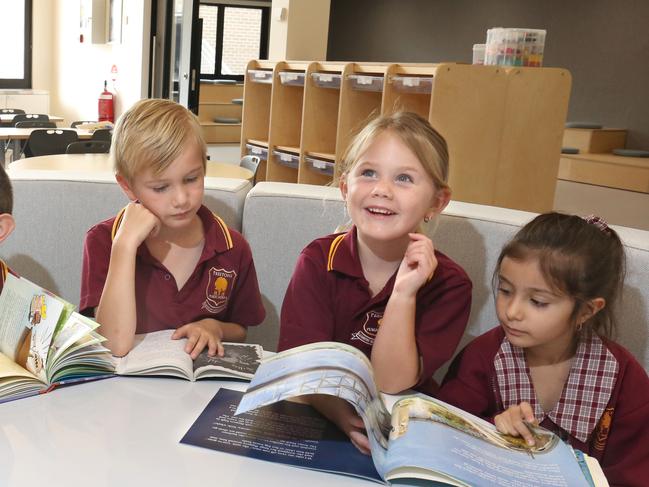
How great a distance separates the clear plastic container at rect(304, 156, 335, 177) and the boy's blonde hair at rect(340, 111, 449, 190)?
2.89m

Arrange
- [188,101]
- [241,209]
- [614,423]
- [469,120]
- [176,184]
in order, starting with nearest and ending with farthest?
1. [614,423]
2. [176,184]
3. [241,209]
4. [469,120]
5. [188,101]

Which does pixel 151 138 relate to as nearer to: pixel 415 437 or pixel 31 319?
pixel 31 319

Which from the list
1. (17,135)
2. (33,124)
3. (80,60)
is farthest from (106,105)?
(17,135)

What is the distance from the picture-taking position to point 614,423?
1.28 metres

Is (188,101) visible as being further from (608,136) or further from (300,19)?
Answer: (608,136)

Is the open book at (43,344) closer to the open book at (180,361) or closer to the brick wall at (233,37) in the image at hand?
the open book at (180,361)

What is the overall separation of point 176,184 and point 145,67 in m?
6.56

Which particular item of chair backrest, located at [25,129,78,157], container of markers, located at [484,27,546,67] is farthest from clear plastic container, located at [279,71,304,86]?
chair backrest, located at [25,129,78,157]

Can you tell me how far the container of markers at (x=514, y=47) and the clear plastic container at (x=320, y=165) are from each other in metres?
1.18

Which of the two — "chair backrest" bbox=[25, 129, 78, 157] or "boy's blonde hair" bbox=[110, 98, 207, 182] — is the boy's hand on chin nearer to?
"boy's blonde hair" bbox=[110, 98, 207, 182]

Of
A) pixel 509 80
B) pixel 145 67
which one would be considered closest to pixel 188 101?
pixel 145 67

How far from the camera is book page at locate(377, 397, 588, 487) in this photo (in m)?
0.85

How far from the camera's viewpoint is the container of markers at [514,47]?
3.60 m

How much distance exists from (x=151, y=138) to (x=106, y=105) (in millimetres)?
7277
